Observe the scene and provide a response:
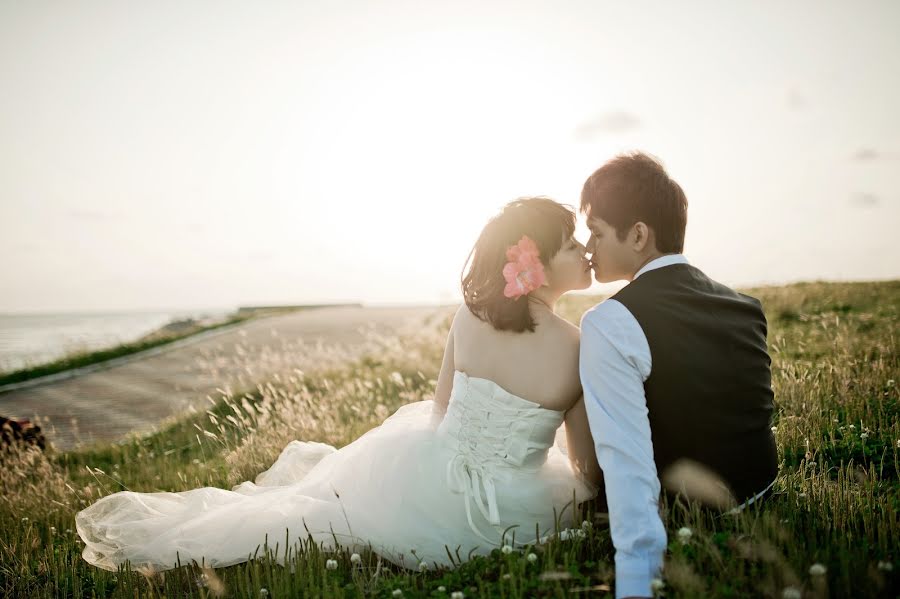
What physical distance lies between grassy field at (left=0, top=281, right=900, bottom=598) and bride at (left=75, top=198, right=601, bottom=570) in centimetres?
19

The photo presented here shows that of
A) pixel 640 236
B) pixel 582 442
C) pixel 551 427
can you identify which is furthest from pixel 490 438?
pixel 640 236

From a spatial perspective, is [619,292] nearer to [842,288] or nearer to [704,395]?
[704,395]

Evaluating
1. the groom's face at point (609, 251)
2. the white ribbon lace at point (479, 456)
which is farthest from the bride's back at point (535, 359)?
the groom's face at point (609, 251)

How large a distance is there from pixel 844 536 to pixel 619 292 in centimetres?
150

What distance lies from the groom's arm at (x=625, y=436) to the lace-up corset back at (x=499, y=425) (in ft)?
2.85

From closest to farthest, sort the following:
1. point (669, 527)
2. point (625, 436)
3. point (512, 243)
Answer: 1. point (625, 436)
2. point (669, 527)
3. point (512, 243)

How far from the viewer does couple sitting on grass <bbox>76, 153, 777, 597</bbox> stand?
2.79 m

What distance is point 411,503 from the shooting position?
3848 mm

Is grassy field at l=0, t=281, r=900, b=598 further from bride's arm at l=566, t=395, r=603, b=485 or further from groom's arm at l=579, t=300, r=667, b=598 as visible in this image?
bride's arm at l=566, t=395, r=603, b=485

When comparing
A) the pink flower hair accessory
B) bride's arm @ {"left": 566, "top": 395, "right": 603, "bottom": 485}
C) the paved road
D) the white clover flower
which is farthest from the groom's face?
the paved road

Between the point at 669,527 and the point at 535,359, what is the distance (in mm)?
1122

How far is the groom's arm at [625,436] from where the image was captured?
8.25ft

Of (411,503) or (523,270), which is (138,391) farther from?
(523,270)

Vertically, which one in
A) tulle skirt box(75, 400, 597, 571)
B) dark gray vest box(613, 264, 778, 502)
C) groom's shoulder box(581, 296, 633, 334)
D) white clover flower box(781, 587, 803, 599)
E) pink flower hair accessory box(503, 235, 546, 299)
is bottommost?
tulle skirt box(75, 400, 597, 571)
